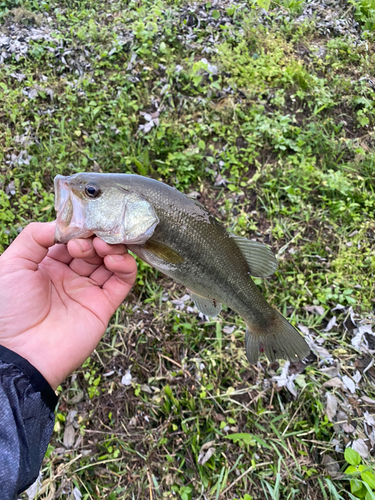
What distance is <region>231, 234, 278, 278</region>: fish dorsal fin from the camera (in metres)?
2.20

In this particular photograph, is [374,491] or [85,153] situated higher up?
[85,153]

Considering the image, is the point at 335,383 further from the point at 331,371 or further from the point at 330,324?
the point at 330,324

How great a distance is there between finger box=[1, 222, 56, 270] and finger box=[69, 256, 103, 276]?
11.1 inches

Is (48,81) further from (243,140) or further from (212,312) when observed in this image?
(212,312)

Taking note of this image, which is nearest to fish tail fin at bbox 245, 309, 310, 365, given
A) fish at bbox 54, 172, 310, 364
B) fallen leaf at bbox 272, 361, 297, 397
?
fish at bbox 54, 172, 310, 364

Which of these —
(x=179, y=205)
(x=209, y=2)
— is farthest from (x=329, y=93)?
(x=179, y=205)

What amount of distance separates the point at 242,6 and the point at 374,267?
536 centimetres

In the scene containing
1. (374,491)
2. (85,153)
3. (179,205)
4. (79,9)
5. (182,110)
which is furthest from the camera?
(79,9)

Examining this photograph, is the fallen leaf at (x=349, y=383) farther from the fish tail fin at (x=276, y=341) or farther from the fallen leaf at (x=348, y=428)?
the fish tail fin at (x=276, y=341)

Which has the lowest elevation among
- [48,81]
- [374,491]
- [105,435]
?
[105,435]

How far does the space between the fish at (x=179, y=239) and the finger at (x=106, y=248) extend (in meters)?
0.03

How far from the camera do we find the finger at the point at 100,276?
2263 millimetres

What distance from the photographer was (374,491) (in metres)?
2.33

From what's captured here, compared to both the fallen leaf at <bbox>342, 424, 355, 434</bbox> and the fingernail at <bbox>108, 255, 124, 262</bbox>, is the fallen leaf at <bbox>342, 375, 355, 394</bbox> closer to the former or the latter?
the fallen leaf at <bbox>342, 424, 355, 434</bbox>
